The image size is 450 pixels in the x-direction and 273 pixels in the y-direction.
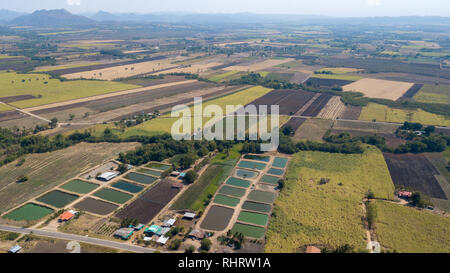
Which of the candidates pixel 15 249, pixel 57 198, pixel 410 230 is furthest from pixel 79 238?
pixel 410 230

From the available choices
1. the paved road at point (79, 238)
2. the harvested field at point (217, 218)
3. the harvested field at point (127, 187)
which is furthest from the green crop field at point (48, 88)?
the harvested field at point (217, 218)

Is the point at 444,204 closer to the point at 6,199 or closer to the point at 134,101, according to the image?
the point at 6,199

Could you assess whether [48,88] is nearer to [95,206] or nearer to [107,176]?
[107,176]

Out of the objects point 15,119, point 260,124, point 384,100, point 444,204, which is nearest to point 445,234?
point 444,204

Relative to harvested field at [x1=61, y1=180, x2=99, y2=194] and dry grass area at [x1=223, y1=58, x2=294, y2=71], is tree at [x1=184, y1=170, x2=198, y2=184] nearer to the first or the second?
harvested field at [x1=61, y1=180, x2=99, y2=194]

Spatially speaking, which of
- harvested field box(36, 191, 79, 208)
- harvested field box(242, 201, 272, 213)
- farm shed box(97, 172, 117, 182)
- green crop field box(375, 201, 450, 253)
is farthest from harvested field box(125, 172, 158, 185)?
green crop field box(375, 201, 450, 253)

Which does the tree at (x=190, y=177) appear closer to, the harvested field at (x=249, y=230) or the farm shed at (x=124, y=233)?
the harvested field at (x=249, y=230)
